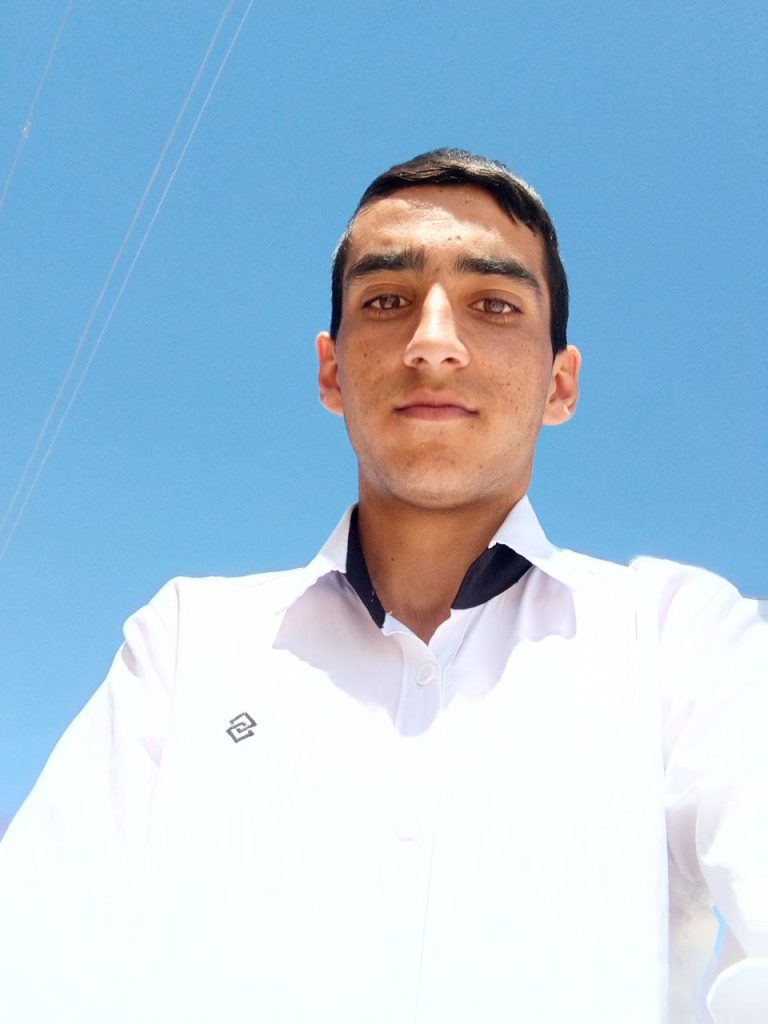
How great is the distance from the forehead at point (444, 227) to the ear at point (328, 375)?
0.46ft

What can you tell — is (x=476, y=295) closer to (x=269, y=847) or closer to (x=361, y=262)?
(x=361, y=262)

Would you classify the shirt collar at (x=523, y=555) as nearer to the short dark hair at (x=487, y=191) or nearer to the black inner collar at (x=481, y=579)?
the black inner collar at (x=481, y=579)

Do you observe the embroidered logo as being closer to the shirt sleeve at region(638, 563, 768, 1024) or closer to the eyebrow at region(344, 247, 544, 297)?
the shirt sleeve at region(638, 563, 768, 1024)

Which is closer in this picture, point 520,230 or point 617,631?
point 617,631

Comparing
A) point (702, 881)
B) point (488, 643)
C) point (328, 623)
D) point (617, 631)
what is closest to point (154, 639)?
point (328, 623)

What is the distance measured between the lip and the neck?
5.3 inches

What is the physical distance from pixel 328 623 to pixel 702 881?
0.48m

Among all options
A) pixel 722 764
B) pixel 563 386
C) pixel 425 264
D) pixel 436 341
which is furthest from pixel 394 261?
pixel 722 764

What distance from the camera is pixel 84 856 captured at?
2.91ft

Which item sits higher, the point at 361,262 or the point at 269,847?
the point at 361,262

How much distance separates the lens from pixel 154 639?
3.54 ft

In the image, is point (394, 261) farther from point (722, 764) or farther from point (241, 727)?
point (722, 764)

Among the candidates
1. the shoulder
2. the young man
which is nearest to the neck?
the young man

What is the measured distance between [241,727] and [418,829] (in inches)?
9.2
